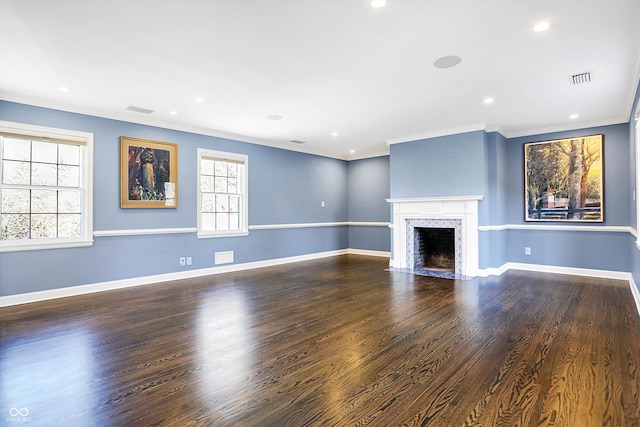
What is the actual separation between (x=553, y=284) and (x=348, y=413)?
4.63 meters

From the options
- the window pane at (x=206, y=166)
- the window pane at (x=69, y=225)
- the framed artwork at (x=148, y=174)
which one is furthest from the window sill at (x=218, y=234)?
the window pane at (x=69, y=225)

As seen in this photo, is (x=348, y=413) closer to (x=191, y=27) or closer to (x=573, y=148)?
(x=191, y=27)

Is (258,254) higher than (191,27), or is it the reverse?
(191,27)

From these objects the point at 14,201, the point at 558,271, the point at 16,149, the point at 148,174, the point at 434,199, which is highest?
the point at 16,149

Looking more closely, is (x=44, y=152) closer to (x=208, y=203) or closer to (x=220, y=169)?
(x=208, y=203)

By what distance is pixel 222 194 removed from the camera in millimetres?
6309

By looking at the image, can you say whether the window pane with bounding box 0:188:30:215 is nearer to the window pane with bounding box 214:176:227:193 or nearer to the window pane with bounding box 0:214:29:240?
the window pane with bounding box 0:214:29:240

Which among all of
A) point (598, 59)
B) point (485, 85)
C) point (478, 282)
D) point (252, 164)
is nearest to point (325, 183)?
point (252, 164)

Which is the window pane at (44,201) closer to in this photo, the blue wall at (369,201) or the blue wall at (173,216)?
the blue wall at (173,216)

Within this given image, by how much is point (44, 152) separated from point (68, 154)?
0.26 metres

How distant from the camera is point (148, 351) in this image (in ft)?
8.89

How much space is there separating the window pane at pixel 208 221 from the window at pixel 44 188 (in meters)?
1.76

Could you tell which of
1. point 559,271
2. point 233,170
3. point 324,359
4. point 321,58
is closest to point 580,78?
point 321,58

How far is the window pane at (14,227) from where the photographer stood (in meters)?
4.17
